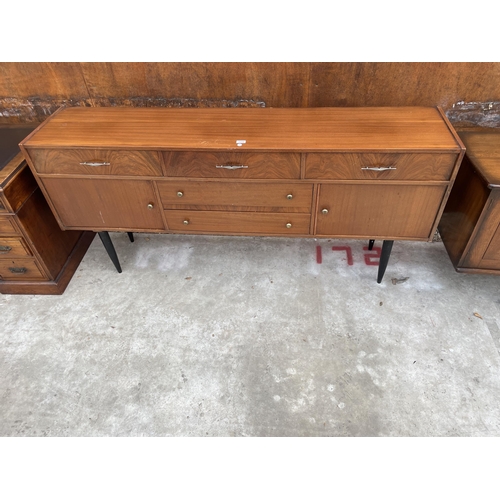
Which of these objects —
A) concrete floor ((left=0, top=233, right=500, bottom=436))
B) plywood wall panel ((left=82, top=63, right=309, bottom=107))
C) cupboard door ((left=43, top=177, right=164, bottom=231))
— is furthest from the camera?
plywood wall panel ((left=82, top=63, right=309, bottom=107))

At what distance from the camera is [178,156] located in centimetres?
167

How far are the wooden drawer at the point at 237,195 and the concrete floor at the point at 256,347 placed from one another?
23.7 inches

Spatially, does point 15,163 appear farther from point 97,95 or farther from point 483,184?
point 483,184

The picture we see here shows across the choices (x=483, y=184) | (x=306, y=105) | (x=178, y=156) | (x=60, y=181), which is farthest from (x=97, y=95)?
(x=483, y=184)

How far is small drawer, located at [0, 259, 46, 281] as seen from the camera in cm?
210

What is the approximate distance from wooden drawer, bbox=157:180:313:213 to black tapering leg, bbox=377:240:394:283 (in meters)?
0.53

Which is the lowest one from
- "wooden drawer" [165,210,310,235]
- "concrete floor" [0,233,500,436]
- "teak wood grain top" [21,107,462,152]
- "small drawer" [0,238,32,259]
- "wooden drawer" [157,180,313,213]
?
"concrete floor" [0,233,500,436]

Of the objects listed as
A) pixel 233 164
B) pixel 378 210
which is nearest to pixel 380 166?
pixel 378 210

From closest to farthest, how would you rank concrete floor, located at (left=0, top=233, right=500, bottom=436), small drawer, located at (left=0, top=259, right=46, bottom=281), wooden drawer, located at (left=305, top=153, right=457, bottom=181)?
wooden drawer, located at (left=305, top=153, right=457, bottom=181)
concrete floor, located at (left=0, top=233, right=500, bottom=436)
small drawer, located at (left=0, top=259, right=46, bottom=281)

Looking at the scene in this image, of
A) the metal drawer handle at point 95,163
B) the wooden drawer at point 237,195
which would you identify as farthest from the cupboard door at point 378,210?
the metal drawer handle at point 95,163

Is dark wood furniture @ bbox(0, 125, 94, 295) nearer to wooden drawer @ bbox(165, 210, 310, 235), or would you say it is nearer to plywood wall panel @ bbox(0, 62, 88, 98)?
plywood wall panel @ bbox(0, 62, 88, 98)

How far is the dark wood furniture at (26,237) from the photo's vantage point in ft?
6.15

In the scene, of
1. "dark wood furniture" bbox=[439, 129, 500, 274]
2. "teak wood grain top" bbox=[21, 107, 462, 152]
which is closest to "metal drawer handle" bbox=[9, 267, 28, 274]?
"teak wood grain top" bbox=[21, 107, 462, 152]

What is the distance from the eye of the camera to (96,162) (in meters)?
1.73
